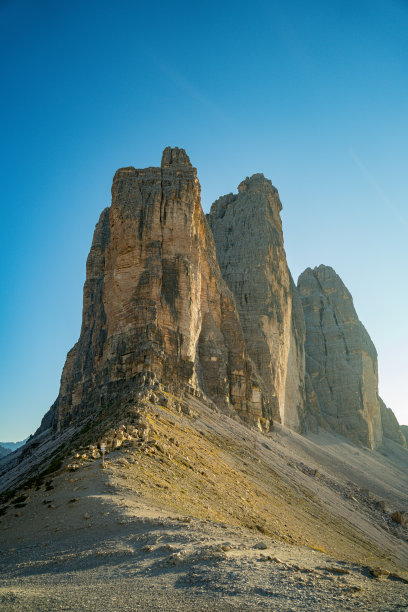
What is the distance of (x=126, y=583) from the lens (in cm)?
1004

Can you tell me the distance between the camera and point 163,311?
41.0m

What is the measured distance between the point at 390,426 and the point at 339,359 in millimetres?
24007

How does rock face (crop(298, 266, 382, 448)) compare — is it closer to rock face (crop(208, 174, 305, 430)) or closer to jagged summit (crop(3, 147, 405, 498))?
jagged summit (crop(3, 147, 405, 498))

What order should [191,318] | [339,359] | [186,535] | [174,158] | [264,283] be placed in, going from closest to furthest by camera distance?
[186,535], [191,318], [174,158], [264,283], [339,359]

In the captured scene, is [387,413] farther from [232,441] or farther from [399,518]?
[232,441]

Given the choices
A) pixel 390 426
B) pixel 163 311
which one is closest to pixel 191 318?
pixel 163 311

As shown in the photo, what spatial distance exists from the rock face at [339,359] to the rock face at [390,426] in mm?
7948

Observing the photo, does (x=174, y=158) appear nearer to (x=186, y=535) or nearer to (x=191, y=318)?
(x=191, y=318)

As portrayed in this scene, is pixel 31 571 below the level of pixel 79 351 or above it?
below

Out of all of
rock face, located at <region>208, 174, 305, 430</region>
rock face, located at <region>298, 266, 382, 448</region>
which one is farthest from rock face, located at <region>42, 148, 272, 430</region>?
rock face, located at <region>298, 266, 382, 448</region>

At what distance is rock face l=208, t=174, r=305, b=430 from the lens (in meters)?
66.1

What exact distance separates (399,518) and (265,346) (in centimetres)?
2885

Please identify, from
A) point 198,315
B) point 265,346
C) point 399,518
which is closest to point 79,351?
point 198,315

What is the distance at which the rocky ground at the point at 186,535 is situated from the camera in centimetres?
948
